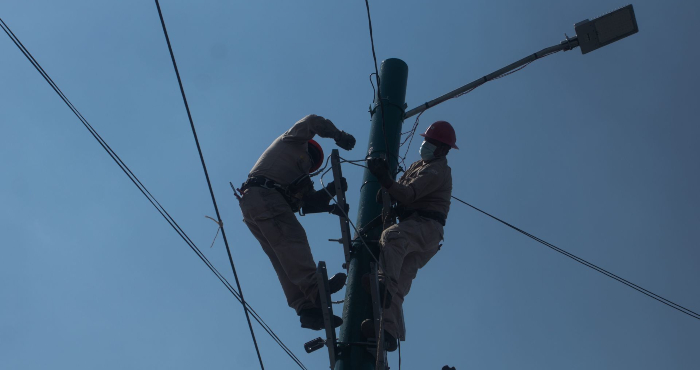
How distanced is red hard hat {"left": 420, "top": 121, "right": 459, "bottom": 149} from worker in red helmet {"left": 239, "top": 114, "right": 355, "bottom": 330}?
73 centimetres

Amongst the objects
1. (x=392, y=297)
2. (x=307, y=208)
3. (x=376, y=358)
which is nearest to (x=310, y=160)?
(x=307, y=208)

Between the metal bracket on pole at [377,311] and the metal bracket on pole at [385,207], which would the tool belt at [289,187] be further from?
the metal bracket on pole at [377,311]

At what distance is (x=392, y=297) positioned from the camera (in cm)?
534

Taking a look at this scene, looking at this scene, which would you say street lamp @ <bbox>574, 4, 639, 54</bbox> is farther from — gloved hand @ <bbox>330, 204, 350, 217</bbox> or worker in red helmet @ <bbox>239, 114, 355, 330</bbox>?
gloved hand @ <bbox>330, 204, 350, 217</bbox>

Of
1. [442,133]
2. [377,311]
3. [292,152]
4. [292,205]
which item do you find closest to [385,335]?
[377,311]

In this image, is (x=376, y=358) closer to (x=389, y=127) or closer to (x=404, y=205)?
(x=404, y=205)

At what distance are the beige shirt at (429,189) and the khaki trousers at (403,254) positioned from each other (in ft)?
0.46

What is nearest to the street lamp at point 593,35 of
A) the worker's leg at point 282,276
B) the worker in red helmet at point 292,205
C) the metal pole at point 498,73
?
the metal pole at point 498,73

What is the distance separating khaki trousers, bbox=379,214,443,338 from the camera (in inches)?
212

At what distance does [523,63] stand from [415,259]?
9.32 ft

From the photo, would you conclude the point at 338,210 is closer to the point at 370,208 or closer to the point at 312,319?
the point at 370,208

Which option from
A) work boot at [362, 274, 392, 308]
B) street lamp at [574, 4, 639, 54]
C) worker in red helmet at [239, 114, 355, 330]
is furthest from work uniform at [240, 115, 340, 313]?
street lamp at [574, 4, 639, 54]

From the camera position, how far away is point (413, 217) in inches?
240

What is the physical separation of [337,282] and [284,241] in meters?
0.59
